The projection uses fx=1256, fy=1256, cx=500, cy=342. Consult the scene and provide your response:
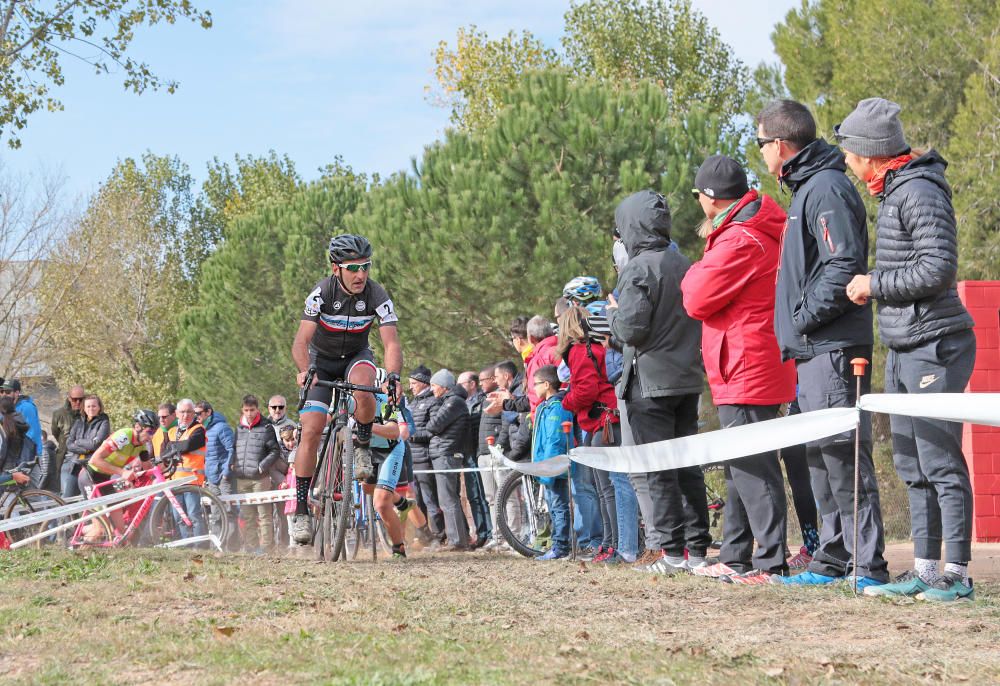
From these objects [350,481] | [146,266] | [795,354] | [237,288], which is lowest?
[350,481]

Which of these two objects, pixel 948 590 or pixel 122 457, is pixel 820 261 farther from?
pixel 122 457

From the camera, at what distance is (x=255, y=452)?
1523 centimetres

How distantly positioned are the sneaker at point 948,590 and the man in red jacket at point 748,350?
1033 millimetres

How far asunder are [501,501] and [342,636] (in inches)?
230

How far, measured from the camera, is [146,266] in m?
63.7

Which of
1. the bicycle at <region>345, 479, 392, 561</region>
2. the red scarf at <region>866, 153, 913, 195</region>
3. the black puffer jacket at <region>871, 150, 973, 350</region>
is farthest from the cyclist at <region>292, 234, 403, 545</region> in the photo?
the black puffer jacket at <region>871, 150, 973, 350</region>

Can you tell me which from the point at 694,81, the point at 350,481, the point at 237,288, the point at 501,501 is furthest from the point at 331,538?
the point at 694,81

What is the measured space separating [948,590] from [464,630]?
2183mm

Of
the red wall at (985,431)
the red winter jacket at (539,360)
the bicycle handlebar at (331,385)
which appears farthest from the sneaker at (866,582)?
the red wall at (985,431)

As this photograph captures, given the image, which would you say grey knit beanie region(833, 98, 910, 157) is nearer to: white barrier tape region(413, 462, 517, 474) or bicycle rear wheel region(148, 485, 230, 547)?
white barrier tape region(413, 462, 517, 474)

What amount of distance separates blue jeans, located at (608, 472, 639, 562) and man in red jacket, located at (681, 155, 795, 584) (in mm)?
1790

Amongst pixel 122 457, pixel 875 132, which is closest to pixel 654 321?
pixel 875 132

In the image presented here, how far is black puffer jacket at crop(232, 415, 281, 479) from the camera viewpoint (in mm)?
15180

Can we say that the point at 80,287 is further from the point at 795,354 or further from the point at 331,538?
the point at 795,354
